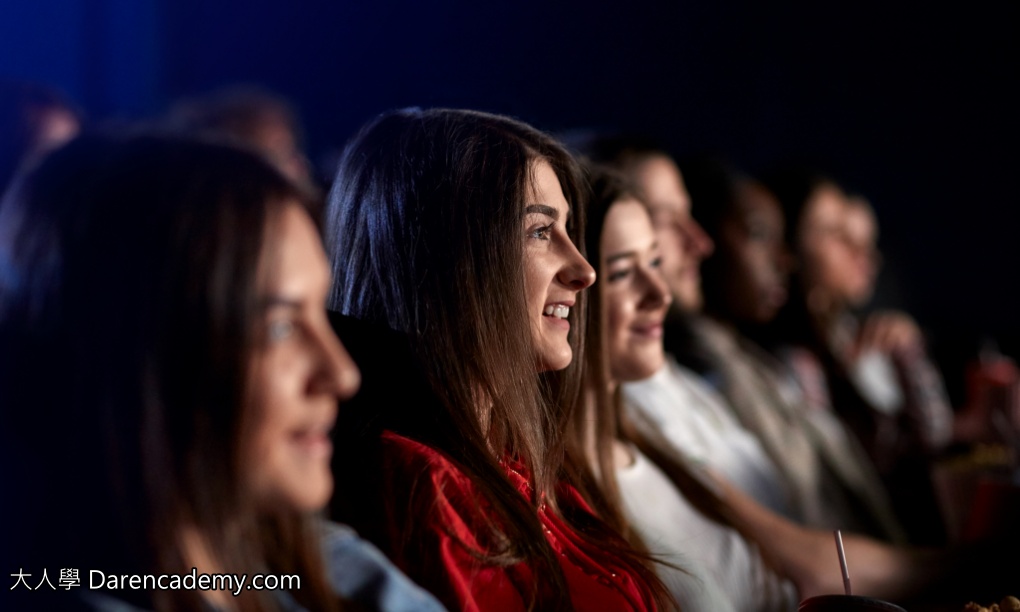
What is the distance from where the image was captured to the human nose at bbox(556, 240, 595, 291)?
2.52ft

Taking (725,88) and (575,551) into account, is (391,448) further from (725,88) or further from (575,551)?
(725,88)

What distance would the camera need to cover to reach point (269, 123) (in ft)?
4.51

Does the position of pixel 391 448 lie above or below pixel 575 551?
above

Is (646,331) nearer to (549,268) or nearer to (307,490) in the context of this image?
(549,268)

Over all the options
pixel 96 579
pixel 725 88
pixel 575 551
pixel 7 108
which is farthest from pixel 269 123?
pixel 725 88

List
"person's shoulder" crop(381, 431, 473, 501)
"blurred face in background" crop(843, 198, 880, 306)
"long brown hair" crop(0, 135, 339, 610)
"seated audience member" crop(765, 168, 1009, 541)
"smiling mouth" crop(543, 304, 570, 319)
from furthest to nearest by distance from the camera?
"blurred face in background" crop(843, 198, 880, 306)
"seated audience member" crop(765, 168, 1009, 541)
"smiling mouth" crop(543, 304, 570, 319)
"person's shoulder" crop(381, 431, 473, 501)
"long brown hair" crop(0, 135, 339, 610)

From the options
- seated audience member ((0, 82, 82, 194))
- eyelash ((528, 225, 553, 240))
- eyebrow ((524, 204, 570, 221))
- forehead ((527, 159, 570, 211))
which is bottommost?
eyelash ((528, 225, 553, 240))

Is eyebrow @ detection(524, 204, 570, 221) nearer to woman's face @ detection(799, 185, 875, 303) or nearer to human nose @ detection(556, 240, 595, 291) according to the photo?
human nose @ detection(556, 240, 595, 291)

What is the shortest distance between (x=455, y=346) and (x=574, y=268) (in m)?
0.13

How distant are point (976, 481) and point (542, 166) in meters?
0.84

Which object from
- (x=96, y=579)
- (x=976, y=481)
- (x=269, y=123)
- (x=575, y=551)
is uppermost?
(x=269, y=123)

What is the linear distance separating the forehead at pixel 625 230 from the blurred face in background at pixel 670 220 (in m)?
0.36

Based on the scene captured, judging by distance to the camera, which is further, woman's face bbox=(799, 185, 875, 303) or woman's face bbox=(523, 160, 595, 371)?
woman's face bbox=(799, 185, 875, 303)

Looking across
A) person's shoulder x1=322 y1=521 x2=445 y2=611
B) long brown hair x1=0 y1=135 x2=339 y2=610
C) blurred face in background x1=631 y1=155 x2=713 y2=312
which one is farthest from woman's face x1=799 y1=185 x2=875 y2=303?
long brown hair x1=0 y1=135 x2=339 y2=610
